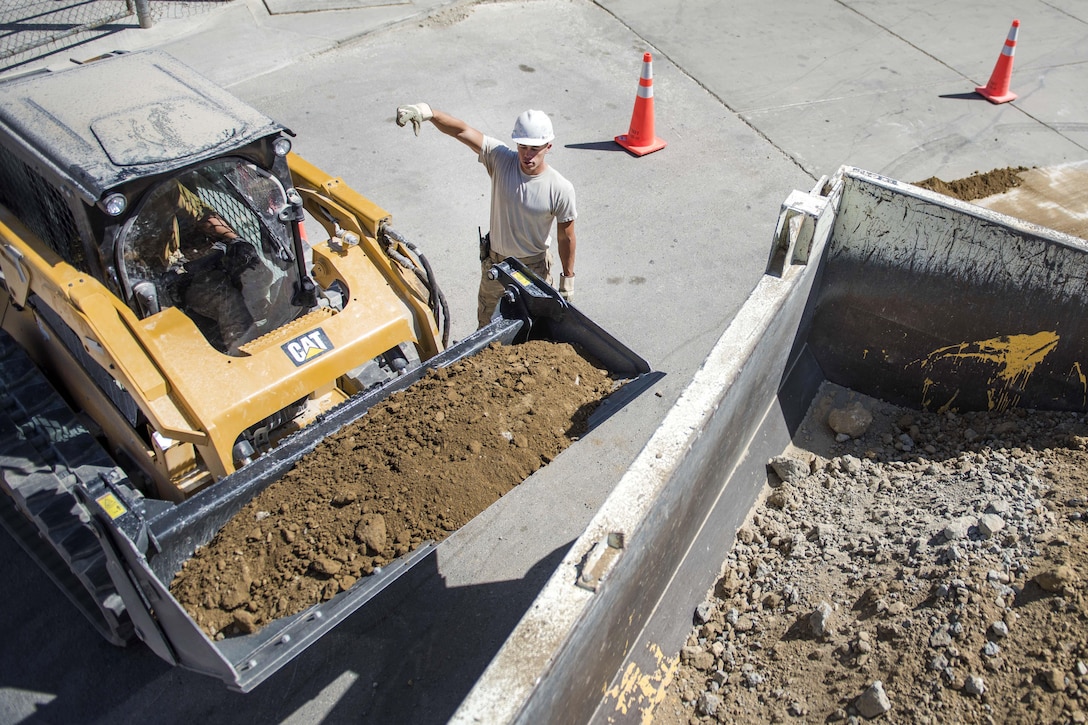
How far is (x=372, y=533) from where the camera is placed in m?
3.29

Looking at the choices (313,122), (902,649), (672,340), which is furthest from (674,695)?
(313,122)

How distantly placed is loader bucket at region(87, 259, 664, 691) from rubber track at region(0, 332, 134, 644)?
0.50 m

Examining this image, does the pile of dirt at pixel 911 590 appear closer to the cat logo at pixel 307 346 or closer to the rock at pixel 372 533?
the rock at pixel 372 533

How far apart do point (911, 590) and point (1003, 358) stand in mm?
1476

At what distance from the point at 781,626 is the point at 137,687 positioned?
9.53 ft

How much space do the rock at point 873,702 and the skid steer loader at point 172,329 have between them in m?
1.50

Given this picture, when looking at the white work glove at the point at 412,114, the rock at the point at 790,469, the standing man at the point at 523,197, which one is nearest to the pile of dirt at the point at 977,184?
the standing man at the point at 523,197

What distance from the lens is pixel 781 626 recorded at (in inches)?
129

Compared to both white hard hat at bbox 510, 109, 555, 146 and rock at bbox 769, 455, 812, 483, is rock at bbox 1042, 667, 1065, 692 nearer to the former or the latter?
rock at bbox 769, 455, 812, 483

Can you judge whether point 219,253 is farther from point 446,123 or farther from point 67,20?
point 67,20

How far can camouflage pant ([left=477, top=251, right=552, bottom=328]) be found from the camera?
4954 millimetres

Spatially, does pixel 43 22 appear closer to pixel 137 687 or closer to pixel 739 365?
pixel 137 687

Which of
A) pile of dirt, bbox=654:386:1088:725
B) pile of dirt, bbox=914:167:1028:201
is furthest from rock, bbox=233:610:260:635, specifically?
pile of dirt, bbox=914:167:1028:201

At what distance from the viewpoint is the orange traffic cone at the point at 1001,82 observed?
337 inches
